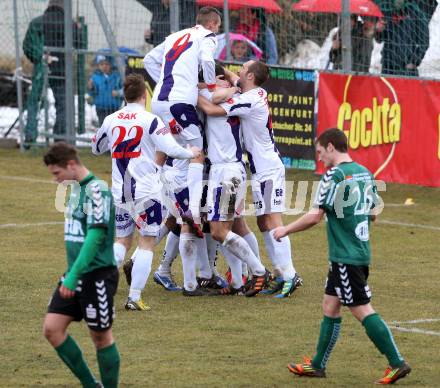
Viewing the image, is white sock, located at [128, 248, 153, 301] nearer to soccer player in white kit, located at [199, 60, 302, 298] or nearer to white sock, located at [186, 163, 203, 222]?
white sock, located at [186, 163, 203, 222]

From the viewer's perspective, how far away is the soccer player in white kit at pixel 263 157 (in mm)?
10477

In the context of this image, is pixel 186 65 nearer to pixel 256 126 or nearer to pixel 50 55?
pixel 256 126

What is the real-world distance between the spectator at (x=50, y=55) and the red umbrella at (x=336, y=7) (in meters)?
4.89

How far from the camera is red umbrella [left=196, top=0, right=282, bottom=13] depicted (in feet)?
60.8

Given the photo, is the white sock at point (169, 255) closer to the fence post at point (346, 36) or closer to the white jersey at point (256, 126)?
the white jersey at point (256, 126)

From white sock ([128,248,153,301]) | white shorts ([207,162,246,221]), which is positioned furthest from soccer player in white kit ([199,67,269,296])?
white sock ([128,248,153,301])

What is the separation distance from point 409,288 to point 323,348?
3343 millimetres

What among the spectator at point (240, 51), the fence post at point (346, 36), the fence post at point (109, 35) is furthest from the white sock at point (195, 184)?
the fence post at point (109, 35)

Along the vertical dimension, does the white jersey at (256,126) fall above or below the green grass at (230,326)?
above

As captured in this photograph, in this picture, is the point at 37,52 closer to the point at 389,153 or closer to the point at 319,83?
the point at 319,83

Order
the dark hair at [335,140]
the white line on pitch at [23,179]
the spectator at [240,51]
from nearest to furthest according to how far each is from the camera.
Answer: the dark hair at [335,140] → the white line on pitch at [23,179] → the spectator at [240,51]

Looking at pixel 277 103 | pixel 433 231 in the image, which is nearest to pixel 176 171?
pixel 433 231

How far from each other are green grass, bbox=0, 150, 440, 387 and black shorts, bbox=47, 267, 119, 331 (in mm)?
797

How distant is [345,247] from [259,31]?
11.5m
